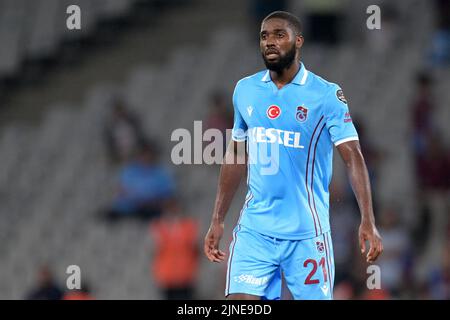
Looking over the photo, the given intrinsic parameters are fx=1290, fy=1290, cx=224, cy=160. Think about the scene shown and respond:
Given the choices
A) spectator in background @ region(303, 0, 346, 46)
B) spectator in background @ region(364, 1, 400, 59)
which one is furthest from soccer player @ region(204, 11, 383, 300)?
spectator in background @ region(303, 0, 346, 46)

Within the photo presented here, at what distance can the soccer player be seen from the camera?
7691mm

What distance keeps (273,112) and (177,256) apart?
6.33 metres

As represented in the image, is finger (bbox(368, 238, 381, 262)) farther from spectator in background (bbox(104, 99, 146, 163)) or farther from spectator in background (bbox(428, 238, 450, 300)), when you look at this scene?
spectator in background (bbox(104, 99, 146, 163))

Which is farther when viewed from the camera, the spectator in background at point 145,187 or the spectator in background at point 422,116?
the spectator in background at point 145,187

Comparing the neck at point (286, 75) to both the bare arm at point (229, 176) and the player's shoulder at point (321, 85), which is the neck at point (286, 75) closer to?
the player's shoulder at point (321, 85)

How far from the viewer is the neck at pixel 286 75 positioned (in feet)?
25.6

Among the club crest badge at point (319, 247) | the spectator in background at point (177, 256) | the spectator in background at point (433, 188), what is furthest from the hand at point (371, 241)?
the spectator in background at point (177, 256)

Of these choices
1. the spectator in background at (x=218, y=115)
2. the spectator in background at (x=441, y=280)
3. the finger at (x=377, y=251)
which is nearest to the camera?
the finger at (x=377, y=251)

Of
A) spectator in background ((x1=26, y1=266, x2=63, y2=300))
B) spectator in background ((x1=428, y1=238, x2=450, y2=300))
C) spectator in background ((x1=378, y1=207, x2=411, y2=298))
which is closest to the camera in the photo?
spectator in background ((x1=26, y1=266, x2=63, y2=300))

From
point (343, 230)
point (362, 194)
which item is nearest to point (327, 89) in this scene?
point (362, 194)

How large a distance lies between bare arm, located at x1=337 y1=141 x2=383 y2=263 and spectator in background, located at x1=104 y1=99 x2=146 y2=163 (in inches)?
309

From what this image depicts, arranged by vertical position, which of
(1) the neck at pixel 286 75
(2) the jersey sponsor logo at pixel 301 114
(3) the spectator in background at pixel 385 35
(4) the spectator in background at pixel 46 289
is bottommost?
(4) the spectator in background at pixel 46 289

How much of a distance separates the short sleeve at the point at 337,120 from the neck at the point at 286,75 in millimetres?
267
